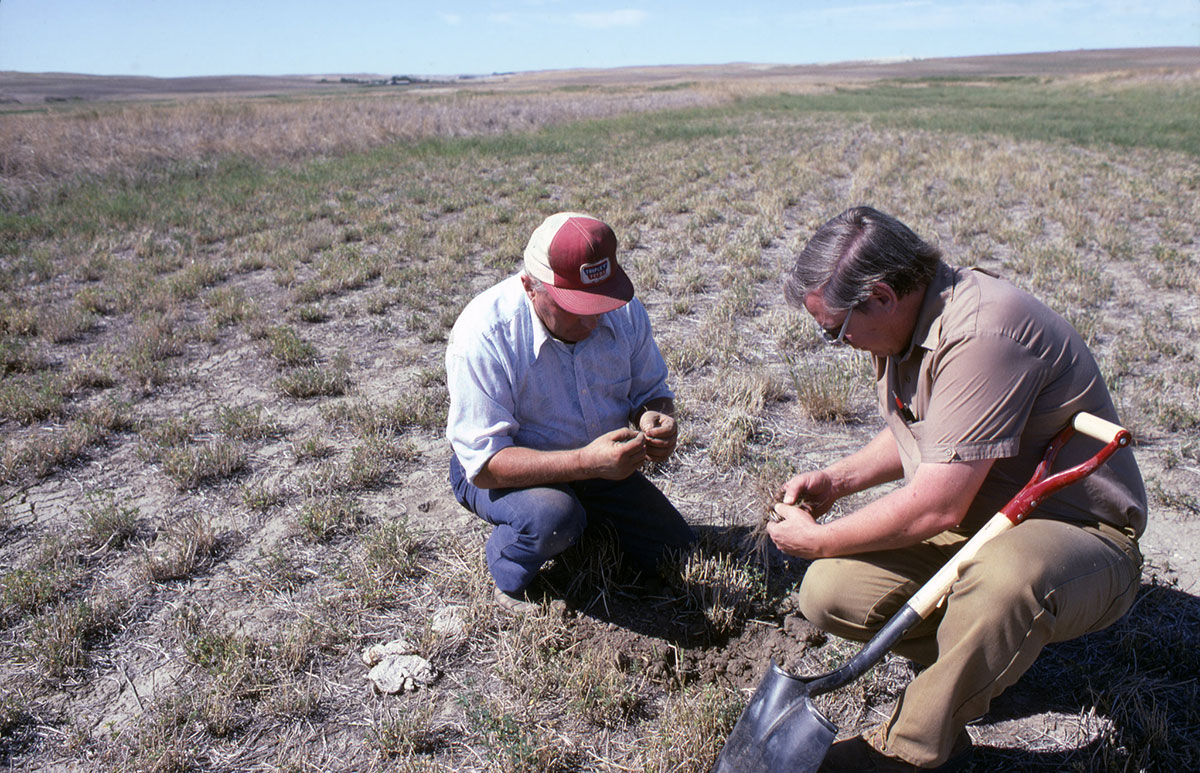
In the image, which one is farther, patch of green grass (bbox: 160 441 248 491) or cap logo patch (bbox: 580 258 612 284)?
patch of green grass (bbox: 160 441 248 491)

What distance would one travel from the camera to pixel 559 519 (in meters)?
2.94

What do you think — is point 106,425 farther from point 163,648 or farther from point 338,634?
point 338,634

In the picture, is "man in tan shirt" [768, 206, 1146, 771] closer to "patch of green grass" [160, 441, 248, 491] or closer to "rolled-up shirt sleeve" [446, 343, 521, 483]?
"rolled-up shirt sleeve" [446, 343, 521, 483]

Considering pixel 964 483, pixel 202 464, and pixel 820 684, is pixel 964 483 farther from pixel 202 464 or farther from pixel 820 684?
pixel 202 464

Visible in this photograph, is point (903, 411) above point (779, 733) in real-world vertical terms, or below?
above

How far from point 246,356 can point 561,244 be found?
4278 mm

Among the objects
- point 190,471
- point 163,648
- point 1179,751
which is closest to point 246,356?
point 190,471

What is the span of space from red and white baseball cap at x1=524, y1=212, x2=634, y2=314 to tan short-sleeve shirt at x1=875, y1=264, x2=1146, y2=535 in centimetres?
102

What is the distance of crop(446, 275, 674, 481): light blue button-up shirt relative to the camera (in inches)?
115

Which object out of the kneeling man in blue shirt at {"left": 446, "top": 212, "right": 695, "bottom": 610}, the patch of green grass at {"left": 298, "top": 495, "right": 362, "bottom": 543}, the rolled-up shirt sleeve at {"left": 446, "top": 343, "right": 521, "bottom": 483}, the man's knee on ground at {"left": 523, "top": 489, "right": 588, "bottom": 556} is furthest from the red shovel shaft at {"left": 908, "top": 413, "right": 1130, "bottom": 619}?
the patch of green grass at {"left": 298, "top": 495, "right": 362, "bottom": 543}

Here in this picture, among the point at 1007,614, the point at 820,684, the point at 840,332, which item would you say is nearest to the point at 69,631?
the point at 820,684

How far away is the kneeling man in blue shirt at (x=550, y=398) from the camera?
109 inches

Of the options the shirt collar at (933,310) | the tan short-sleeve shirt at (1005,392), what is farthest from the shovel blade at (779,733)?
the shirt collar at (933,310)

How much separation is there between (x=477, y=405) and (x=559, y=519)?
53 centimetres
